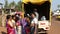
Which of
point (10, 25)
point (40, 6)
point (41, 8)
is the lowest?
point (10, 25)

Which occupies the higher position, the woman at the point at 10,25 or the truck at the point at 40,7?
the truck at the point at 40,7

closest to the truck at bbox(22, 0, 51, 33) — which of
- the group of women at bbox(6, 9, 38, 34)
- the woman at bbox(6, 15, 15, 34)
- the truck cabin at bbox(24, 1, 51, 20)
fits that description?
the truck cabin at bbox(24, 1, 51, 20)

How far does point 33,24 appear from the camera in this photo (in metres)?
9.86

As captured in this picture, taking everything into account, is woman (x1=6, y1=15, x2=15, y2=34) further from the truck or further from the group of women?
the truck

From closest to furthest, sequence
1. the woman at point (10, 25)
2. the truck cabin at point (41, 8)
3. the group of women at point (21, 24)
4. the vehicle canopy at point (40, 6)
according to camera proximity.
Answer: the woman at point (10, 25), the group of women at point (21, 24), the vehicle canopy at point (40, 6), the truck cabin at point (41, 8)

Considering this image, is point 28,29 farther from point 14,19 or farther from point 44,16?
point 44,16

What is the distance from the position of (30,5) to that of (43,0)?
2.79 feet

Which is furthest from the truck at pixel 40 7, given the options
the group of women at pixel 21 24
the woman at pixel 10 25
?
the woman at pixel 10 25

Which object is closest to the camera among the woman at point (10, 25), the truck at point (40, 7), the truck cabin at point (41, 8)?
the woman at point (10, 25)

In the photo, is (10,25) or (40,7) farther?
(40,7)

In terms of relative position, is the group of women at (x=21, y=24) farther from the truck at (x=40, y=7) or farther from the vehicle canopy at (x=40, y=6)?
the vehicle canopy at (x=40, y=6)

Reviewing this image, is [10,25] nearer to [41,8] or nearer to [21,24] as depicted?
[21,24]

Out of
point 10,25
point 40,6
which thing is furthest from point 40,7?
point 10,25

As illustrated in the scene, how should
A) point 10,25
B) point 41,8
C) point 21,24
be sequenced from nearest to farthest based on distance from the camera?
point 10,25 < point 21,24 < point 41,8
